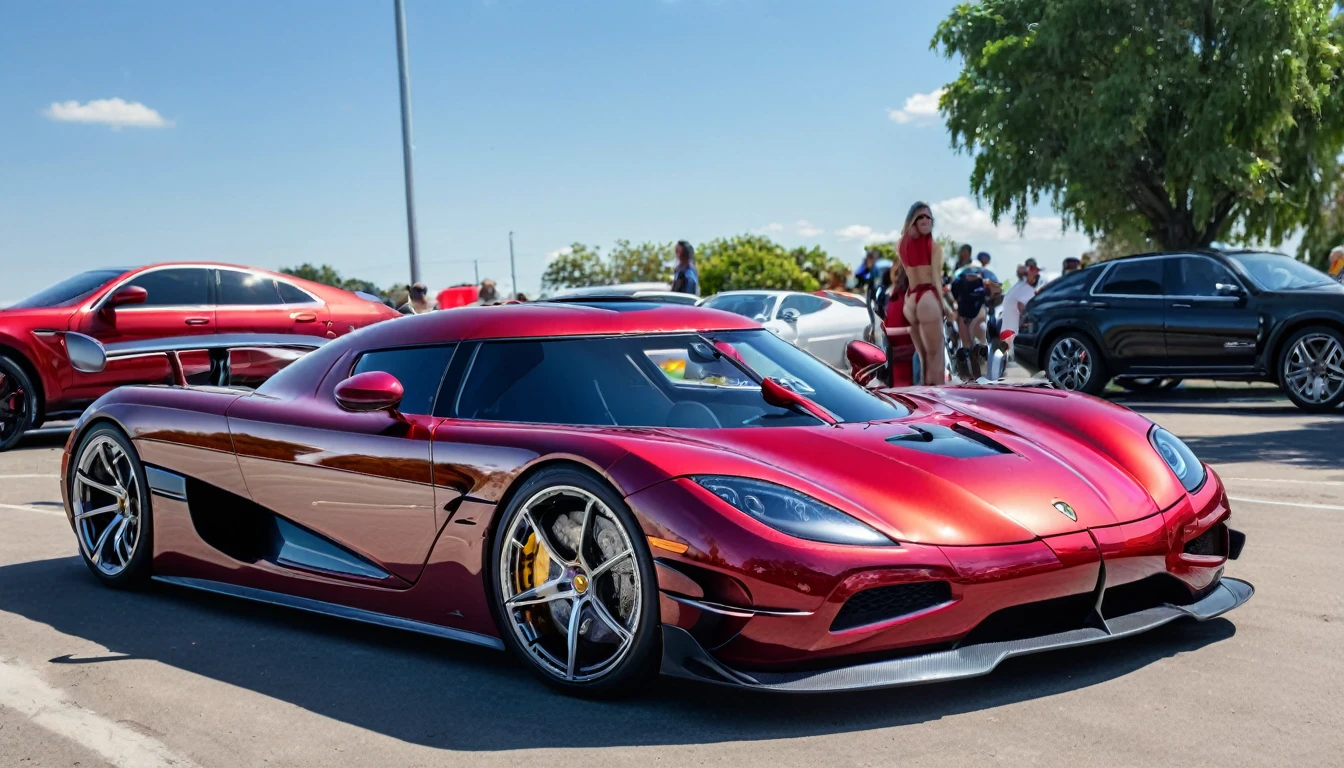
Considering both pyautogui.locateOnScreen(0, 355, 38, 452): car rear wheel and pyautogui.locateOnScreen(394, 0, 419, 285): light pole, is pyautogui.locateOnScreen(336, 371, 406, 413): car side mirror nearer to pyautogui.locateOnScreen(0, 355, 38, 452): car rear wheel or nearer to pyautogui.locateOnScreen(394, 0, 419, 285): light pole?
pyautogui.locateOnScreen(0, 355, 38, 452): car rear wheel

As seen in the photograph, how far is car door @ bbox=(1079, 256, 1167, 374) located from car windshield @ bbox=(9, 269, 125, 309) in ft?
32.1

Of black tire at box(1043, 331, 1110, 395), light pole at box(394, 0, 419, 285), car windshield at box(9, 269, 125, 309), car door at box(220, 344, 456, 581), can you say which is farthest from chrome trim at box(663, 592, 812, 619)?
light pole at box(394, 0, 419, 285)

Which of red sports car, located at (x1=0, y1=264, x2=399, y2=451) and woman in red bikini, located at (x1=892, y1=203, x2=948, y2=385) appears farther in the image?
red sports car, located at (x1=0, y1=264, x2=399, y2=451)

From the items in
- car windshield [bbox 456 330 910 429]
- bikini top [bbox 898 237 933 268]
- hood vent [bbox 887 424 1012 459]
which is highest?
bikini top [bbox 898 237 933 268]

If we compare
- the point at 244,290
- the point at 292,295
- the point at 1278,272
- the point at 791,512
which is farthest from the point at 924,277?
the point at 791,512

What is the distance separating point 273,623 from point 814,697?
228cm

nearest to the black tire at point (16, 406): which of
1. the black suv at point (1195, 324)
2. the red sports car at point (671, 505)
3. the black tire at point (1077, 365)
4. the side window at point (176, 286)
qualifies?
the side window at point (176, 286)

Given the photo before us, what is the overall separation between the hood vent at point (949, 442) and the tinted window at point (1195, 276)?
33.5 ft

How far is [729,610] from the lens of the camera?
354 centimetres

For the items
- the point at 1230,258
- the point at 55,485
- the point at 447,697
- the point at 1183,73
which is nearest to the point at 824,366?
the point at 447,697

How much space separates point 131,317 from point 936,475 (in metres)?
9.82

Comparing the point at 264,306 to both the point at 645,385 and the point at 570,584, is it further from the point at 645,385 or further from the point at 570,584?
the point at 570,584

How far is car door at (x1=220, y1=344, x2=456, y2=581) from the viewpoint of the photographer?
4410mm

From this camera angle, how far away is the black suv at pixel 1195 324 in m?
12.6
